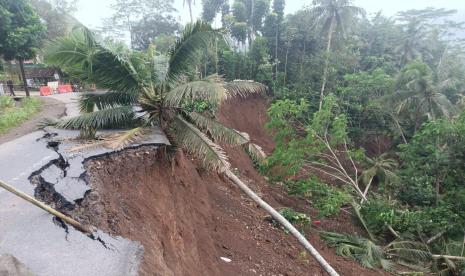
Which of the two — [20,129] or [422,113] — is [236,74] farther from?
[20,129]

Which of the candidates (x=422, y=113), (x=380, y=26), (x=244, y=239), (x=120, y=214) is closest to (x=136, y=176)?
(x=120, y=214)

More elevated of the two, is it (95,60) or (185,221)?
(95,60)

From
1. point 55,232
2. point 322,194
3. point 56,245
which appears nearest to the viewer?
point 56,245

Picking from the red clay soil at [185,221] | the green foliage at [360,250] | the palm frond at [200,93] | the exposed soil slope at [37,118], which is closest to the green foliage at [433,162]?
the red clay soil at [185,221]

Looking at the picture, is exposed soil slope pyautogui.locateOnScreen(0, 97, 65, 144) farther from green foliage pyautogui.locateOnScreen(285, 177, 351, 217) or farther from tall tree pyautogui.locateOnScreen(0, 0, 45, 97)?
green foliage pyautogui.locateOnScreen(285, 177, 351, 217)

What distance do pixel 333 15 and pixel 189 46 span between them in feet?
68.5

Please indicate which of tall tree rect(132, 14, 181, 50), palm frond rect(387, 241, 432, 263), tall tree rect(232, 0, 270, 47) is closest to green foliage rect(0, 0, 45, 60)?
tall tree rect(232, 0, 270, 47)

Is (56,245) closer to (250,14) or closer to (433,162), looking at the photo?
(433,162)

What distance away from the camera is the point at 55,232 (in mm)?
4355

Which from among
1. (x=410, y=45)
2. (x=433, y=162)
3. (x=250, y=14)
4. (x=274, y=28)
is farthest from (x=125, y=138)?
(x=410, y=45)

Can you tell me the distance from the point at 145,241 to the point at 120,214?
591 mm

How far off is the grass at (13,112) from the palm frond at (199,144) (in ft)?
25.5

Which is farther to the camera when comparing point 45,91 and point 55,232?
point 45,91

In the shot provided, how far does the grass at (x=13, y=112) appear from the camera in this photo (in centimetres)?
1255
